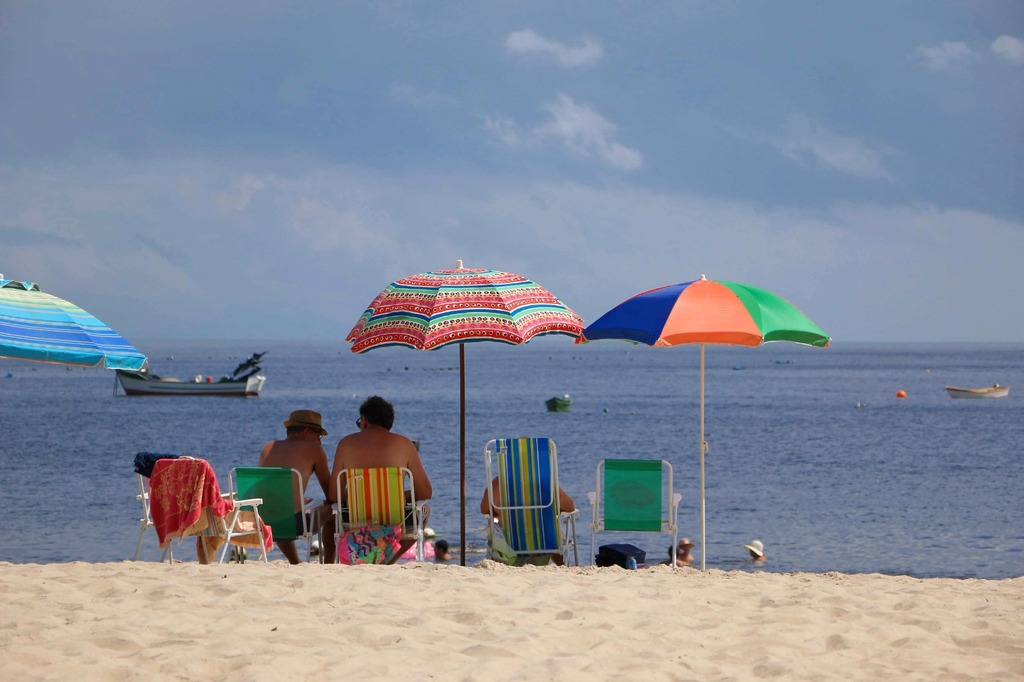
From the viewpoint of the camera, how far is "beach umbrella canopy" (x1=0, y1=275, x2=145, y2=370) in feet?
18.2

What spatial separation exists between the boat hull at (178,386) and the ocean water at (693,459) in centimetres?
47

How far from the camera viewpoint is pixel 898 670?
4.61m

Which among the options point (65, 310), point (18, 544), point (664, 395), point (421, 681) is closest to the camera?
point (421, 681)

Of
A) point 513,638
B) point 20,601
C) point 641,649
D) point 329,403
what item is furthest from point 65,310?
point 329,403

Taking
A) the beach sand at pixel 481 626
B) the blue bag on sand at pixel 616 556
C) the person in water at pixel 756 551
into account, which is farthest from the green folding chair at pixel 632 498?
the person in water at pixel 756 551

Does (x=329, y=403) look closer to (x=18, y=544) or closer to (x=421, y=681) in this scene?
(x=18, y=544)

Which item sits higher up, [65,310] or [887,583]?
[65,310]

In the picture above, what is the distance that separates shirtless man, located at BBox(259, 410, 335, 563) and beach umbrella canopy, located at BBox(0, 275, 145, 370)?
6.02 feet

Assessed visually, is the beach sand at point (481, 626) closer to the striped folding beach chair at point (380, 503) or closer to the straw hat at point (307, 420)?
the striped folding beach chair at point (380, 503)

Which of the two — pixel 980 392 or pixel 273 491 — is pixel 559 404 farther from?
pixel 273 491

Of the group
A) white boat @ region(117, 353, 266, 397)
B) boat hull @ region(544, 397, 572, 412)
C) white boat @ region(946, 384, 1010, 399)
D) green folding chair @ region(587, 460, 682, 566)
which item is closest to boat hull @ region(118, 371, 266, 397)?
white boat @ region(117, 353, 266, 397)

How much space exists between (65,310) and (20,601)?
1598mm

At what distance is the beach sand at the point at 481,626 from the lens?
14.9 feet

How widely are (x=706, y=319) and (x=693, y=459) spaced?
19013mm
